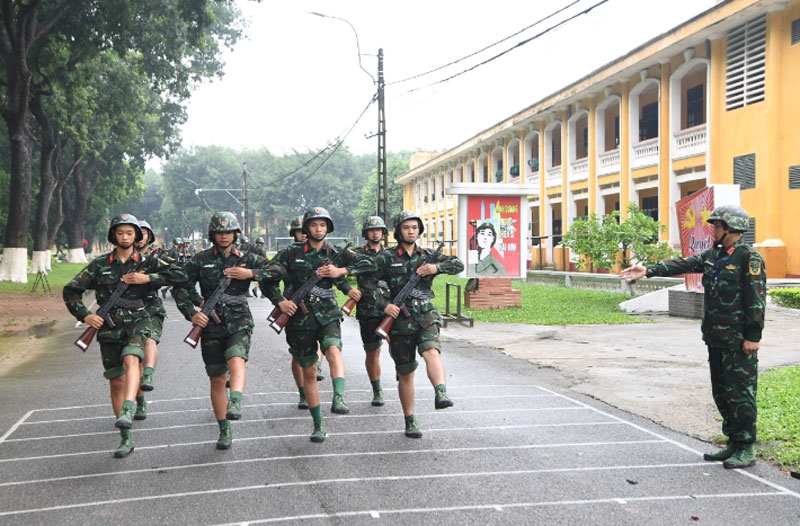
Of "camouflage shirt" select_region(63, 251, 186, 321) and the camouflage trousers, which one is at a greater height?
"camouflage shirt" select_region(63, 251, 186, 321)

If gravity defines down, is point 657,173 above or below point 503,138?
below

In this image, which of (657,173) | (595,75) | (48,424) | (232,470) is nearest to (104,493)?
(232,470)

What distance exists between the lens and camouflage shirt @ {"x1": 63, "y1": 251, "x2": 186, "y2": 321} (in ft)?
21.0

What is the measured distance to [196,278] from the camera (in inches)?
258

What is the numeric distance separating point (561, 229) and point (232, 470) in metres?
29.9

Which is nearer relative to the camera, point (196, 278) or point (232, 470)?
point (232, 470)

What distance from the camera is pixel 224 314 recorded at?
20.7 ft

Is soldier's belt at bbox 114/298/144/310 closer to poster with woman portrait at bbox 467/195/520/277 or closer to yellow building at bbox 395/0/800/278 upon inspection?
yellow building at bbox 395/0/800/278

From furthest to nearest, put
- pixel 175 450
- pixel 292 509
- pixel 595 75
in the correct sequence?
1. pixel 595 75
2. pixel 175 450
3. pixel 292 509

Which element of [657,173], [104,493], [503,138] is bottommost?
[104,493]

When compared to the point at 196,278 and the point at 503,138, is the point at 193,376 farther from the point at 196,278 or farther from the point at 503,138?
the point at 503,138

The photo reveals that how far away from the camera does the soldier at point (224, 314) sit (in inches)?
244

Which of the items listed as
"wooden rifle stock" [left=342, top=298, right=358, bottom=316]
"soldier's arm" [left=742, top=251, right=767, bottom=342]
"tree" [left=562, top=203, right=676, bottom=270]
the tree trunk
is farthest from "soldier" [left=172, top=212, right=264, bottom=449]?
the tree trunk

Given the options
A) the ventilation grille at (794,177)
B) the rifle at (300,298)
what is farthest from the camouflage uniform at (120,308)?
the ventilation grille at (794,177)
